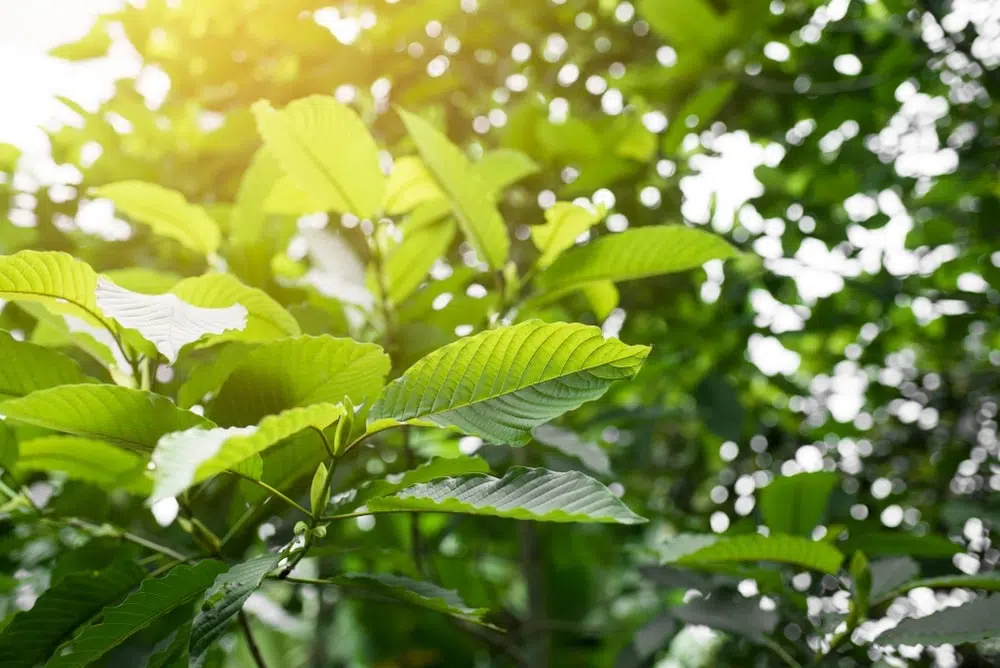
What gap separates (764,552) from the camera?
30.8 inches

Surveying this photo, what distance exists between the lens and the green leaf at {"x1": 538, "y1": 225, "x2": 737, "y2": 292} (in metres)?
0.78

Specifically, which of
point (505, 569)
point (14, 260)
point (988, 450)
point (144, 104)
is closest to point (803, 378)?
point (988, 450)

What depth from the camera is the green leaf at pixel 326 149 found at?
0.75 meters

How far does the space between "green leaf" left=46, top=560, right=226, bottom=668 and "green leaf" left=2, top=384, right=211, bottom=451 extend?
99 mm

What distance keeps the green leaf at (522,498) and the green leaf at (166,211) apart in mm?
520

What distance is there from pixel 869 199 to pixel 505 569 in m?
1.86

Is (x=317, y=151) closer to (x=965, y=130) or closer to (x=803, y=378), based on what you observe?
(x=965, y=130)

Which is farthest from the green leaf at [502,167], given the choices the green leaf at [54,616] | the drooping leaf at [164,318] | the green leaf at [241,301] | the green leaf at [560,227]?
the green leaf at [54,616]

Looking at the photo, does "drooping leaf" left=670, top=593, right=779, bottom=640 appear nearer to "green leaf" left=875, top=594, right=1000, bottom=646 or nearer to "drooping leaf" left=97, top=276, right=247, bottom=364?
"green leaf" left=875, top=594, right=1000, bottom=646

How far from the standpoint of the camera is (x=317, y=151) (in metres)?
0.77

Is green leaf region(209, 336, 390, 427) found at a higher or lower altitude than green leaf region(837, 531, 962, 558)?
higher

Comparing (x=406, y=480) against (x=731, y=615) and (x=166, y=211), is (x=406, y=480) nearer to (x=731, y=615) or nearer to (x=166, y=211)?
(x=166, y=211)

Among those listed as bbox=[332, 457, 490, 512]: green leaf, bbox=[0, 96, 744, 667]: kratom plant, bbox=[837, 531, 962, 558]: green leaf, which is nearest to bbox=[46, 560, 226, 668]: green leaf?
bbox=[0, 96, 744, 667]: kratom plant

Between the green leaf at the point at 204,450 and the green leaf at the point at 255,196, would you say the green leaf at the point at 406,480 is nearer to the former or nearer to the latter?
the green leaf at the point at 204,450
